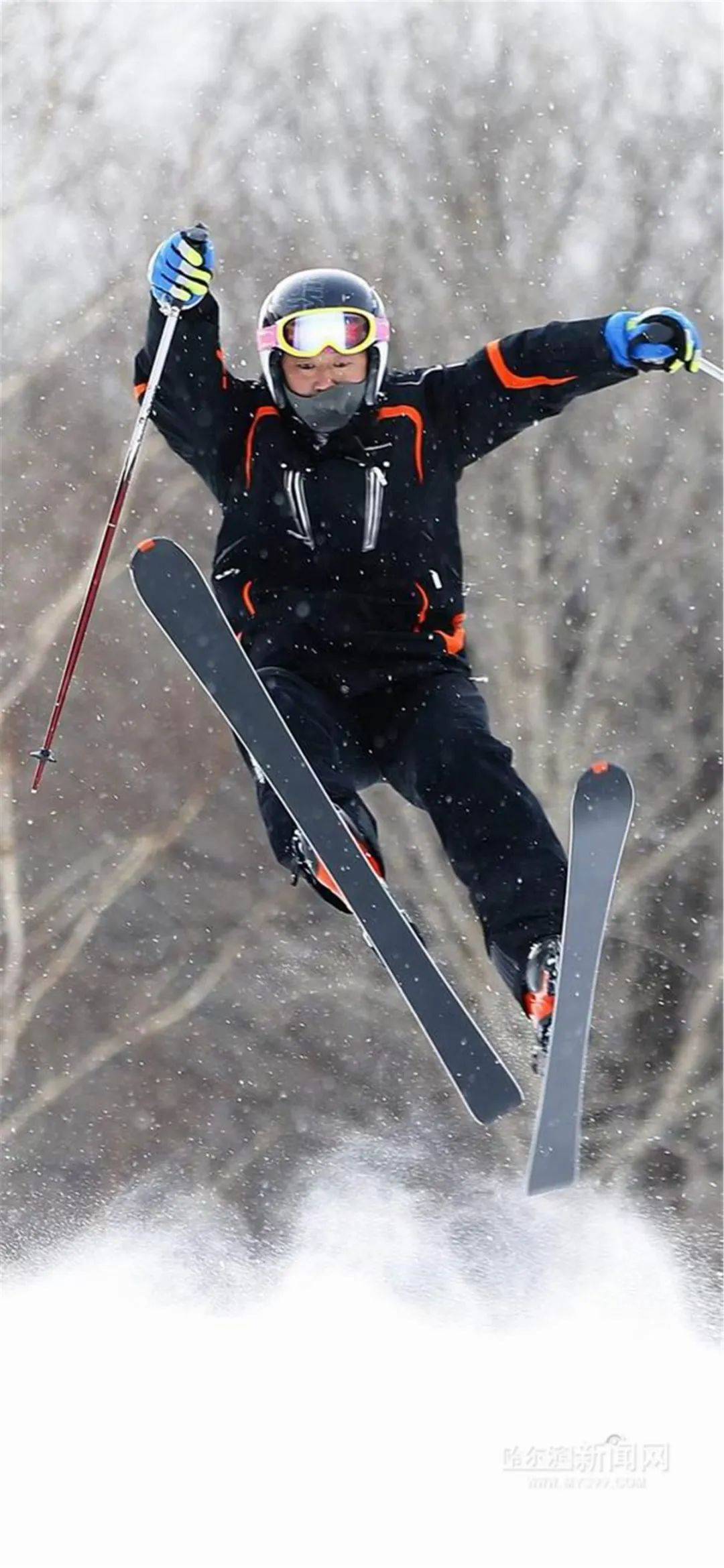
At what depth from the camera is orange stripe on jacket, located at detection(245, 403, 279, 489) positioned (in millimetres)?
3422

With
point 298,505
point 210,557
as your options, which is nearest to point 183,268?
point 298,505

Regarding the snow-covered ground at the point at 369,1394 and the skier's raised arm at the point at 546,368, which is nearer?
the skier's raised arm at the point at 546,368

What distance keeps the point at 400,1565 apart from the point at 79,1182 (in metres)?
3.55

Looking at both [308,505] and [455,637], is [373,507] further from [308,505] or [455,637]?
[455,637]

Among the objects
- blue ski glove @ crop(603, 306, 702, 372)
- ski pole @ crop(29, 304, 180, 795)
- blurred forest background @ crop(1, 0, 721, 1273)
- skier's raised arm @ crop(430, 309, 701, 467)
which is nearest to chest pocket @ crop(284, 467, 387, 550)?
skier's raised arm @ crop(430, 309, 701, 467)

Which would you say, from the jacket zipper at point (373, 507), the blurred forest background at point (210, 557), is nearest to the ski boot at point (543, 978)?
the jacket zipper at point (373, 507)

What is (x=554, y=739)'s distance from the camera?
8289 mm

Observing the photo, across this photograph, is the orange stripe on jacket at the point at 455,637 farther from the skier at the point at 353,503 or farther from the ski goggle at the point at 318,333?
the ski goggle at the point at 318,333

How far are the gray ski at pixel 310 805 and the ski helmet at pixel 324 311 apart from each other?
0.53 meters

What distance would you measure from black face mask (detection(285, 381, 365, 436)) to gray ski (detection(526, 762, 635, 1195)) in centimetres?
96

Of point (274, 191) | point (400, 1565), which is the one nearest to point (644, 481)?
point (274, 191)

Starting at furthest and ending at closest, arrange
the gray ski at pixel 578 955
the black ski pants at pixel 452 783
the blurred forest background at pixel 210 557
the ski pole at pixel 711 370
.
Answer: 1. the blurred forest background at pixel 210 557
2. the ski pole at pixel 711 370
3. the black ski pants at pixel 452 783
4. the gray ski at pixel 578 955

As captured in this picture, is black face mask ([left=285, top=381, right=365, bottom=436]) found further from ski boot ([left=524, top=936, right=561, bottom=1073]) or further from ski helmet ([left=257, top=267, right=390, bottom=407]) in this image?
ski boot ([left=524, top=936, right=561, bottom=1073])

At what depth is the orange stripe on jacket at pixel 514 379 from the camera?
3.30 meters
